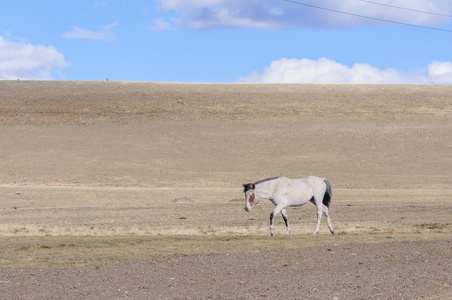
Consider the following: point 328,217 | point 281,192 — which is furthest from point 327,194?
point 281,192

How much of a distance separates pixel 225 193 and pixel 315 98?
43273 mm

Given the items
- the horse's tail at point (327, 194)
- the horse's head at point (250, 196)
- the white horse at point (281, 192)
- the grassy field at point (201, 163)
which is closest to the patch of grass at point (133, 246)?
the grassy field at point (201, 163)

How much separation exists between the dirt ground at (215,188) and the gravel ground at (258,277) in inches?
1.7

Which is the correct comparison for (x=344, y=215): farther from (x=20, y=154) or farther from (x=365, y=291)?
(x=20, y=154)

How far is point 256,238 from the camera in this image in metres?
→ 18.8

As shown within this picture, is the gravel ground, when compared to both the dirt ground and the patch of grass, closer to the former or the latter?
the dirt ground

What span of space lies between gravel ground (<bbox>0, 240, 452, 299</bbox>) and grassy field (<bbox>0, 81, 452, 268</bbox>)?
1.77 m

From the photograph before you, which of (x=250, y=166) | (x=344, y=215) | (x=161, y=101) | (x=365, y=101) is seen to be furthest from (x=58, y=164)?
(x=365, y=101)

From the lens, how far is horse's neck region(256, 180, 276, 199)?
2008 centimetres

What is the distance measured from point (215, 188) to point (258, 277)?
37.0 meters

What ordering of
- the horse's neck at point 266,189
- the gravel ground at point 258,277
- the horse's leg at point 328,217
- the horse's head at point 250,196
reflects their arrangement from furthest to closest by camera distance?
the horse's leg at point 328,217 → the horse's neck at point 266,189 → the horse's head at point 250,196 → the gravel ground at point 258,277

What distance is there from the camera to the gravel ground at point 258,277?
33.7 feet

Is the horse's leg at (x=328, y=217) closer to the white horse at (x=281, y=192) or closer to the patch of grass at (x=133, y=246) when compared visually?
the white horse at (x=281, y=192)

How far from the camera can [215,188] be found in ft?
160
